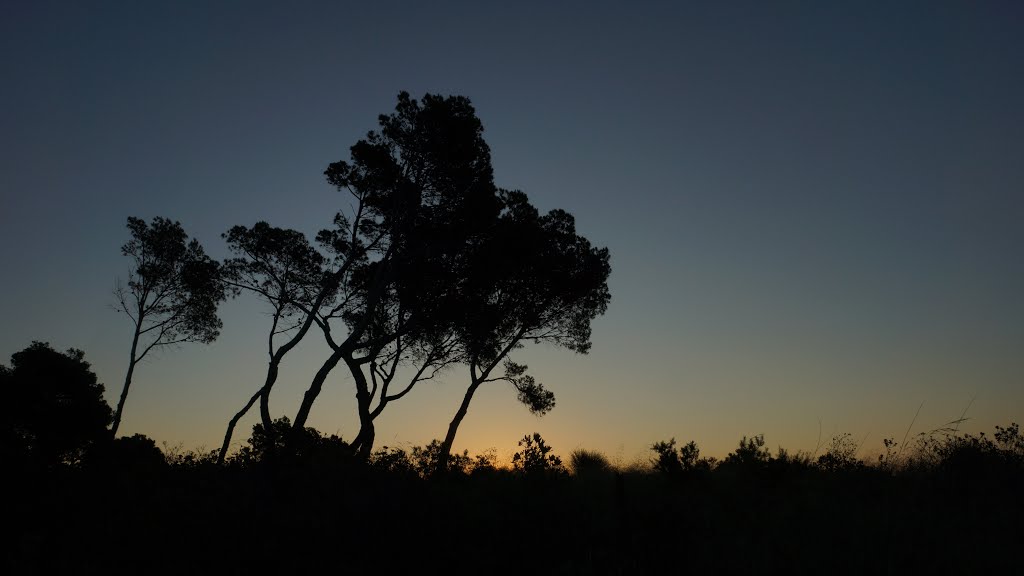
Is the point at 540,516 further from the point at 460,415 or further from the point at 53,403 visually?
the point at 53,403

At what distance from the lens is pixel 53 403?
1101 inches

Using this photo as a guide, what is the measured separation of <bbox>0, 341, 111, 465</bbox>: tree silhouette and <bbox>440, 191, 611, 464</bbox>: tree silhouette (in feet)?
60.0

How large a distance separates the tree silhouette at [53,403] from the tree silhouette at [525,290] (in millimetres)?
18293

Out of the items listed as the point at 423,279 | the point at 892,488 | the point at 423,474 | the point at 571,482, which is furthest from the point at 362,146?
the point at 892,488

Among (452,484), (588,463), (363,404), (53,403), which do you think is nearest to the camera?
(452,484)

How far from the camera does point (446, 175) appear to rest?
21.8 meters

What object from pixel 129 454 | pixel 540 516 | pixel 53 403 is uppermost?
pixel 53 403

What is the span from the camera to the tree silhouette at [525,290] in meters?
22.4

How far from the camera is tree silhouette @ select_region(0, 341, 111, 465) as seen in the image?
27.0 meters

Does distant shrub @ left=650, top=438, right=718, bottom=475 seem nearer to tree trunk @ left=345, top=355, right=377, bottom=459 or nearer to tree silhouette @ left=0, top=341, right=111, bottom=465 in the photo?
tree trunk @ left=345, top=355, right=377, bottom=459

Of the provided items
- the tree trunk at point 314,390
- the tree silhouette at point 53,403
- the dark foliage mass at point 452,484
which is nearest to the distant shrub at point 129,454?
the dark foliage mass at point 452,484

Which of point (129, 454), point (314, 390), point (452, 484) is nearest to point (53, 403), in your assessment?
point (129, 454)

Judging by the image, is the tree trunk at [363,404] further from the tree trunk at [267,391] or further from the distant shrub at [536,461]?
the distant shrub at [536,461]

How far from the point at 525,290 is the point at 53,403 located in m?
23.5
